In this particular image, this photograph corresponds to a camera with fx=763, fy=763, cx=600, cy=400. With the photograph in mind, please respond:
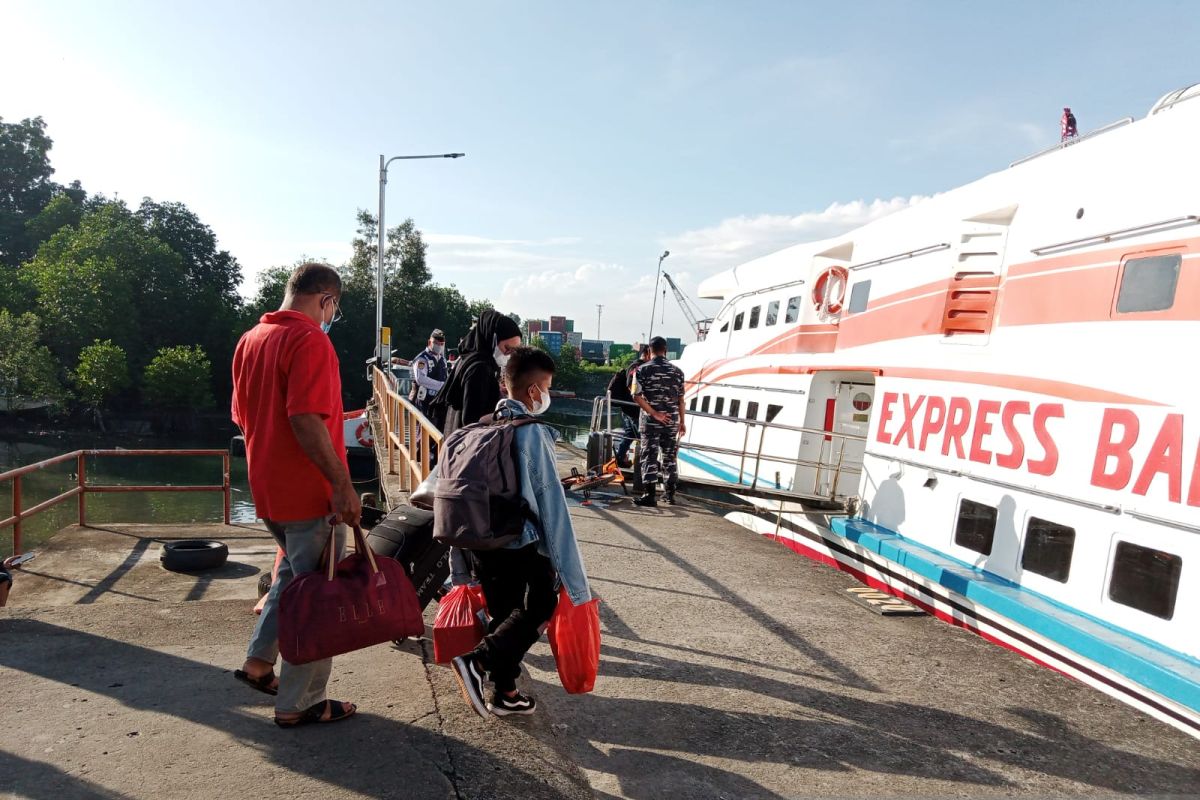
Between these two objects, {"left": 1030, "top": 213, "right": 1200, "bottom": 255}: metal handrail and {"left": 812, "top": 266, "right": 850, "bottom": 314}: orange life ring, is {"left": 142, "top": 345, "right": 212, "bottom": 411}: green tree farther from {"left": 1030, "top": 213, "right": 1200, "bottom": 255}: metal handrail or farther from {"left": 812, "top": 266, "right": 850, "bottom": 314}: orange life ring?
{"left": 1030, "top": 213, "right": 1200, "bottom": 255}: metal handrail

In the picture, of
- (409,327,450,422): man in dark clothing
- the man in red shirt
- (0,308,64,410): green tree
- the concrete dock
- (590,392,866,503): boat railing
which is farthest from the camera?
(0,308,64,410): green tree

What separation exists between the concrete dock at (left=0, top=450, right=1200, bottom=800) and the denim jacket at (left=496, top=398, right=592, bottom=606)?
2.53ft

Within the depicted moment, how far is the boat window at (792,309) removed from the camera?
10.7 meters

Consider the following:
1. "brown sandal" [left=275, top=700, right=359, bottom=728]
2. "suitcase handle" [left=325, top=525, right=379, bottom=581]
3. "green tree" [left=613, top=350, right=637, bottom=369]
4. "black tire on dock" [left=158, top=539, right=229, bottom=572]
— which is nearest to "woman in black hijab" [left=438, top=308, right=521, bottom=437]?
"suitcase handle" [left=325, top=525, right=379, bottom=581]

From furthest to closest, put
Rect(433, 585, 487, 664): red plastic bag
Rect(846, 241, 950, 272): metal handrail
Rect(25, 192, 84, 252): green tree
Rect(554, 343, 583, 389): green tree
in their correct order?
Rect(554, 343, 583, 389): green tree < Rect(25, 192, 84, 252): green tree < Rect(846, 241, 950, 272): metal handrail < Rect(433, 585, 487, 664): red plastic bag

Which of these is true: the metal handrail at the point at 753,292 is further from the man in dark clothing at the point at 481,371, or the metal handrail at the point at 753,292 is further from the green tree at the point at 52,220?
the green tree at the point at 52,220

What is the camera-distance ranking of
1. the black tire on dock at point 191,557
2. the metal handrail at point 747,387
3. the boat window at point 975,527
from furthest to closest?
the metal handrail at point 747,387
the black tire on dock at point 191,557
the boat window at point 975,527

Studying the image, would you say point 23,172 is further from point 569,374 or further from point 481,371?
point 481,371

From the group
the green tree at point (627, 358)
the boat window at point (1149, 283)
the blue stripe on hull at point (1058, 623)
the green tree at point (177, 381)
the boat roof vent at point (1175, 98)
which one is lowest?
the green tree at point (177, 381)

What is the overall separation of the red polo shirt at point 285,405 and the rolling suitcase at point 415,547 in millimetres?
1056

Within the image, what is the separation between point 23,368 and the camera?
4800cm

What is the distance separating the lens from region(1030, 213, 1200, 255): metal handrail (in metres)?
4.70

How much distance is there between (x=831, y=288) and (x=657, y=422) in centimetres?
293

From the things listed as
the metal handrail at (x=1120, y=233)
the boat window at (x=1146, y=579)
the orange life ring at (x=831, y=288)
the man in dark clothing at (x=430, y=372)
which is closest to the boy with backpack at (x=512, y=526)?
the boat window at (x=1146, y=579)
